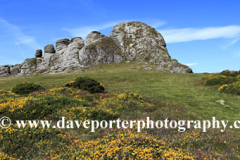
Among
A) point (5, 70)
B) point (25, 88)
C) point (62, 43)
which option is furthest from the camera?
point (62, 43)

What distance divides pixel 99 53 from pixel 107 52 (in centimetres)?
411

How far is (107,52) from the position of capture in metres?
85.6

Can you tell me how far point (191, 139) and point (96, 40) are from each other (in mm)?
88608

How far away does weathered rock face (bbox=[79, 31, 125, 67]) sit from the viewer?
8231 centimetres

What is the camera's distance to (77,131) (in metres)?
10.8

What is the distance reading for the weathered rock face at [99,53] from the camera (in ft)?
270

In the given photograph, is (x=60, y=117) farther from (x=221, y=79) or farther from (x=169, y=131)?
(x=221, y=79)

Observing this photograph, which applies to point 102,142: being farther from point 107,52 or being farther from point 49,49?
point 49,49

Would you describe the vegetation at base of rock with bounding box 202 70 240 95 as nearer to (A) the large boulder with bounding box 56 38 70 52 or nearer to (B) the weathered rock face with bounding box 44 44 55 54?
(A) the large boulder with bounding box 56 38 70 52

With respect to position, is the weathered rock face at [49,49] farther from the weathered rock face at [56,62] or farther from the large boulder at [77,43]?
the large boulder at [77,43]

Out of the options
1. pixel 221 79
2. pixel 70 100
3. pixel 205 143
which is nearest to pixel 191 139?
pixel 205 143

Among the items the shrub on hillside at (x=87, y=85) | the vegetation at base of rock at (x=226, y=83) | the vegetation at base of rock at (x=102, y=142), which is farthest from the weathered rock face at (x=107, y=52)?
the vegetation at base of rock at (x=102, y=142)

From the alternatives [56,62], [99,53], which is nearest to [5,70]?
[56,62]

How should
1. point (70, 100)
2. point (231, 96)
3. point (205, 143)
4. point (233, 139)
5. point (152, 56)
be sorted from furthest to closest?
point (152, 56)
point (231, 96)
point (70, 100)
point (233, 139)
point (205, 143)
